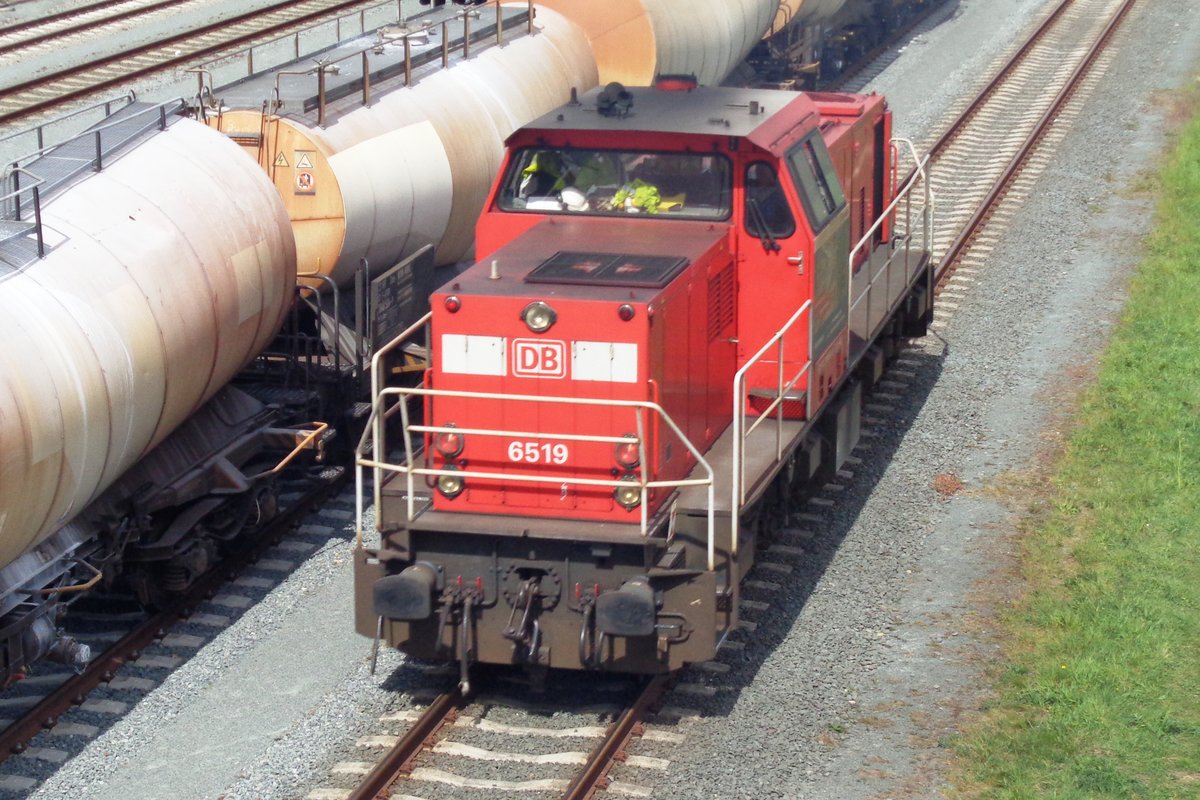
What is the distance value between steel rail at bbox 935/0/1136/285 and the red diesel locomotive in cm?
772

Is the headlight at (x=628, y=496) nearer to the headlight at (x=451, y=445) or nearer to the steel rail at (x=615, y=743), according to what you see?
the headlight at (x=451, y=445)

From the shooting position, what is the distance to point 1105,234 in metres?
19.9

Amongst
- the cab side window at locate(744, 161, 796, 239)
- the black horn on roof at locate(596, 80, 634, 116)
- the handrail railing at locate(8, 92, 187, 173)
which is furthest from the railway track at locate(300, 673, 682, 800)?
the handrail railing at locate(8, 92, 187, 173)

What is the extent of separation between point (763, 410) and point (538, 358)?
2.34 meters

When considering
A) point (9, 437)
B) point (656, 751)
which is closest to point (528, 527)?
point (656, 751)

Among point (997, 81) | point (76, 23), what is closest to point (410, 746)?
point (997, 81)

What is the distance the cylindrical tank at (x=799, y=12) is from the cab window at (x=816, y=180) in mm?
15097

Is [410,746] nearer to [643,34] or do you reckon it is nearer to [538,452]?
[538,452]

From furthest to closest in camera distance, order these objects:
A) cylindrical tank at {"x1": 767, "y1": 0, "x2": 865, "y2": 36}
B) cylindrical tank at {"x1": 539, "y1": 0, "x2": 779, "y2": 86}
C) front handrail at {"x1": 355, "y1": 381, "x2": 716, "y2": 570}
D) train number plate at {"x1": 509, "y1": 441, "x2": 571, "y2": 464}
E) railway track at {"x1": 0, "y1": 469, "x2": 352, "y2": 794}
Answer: cylindrical tank at {"x1": 767, "y1": 0, "x2": 865, "y2": 36} → cylindrical tank at {"x1": 539, "y1": 0, "x2": 779, "y2": 86} → railway track at {"x1": 0, "y1": 469, "x2": 352, "y2": 794} → train number plate at {"x1": 509, "y1": 441, "x2": 571, "y2": 464} → front handrail at {"x1": 355, "y1": 381, "x2": 716, "y2": 570}

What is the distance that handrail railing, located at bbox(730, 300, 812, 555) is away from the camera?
9.59 m

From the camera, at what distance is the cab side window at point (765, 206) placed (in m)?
10.8

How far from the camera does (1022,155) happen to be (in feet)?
75.0

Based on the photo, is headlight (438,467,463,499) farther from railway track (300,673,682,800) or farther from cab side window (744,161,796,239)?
cab side window (744,161,796,239)

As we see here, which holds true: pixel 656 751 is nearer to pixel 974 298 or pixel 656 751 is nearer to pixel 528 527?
pixel 528 527
